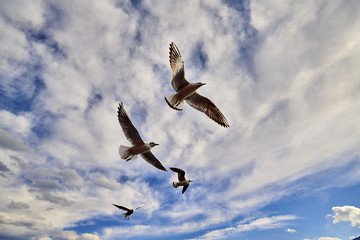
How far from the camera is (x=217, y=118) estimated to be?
1409cm

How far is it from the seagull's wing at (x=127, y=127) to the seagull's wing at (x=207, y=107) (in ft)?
13.2

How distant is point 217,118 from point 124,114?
6.11 metres

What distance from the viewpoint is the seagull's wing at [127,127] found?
45.3ft

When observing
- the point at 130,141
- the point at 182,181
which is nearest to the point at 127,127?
the point at 130,141

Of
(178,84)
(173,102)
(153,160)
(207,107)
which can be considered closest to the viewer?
(178,84)

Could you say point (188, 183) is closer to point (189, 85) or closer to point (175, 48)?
point (189, 85)

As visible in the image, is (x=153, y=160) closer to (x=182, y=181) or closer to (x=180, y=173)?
(x=180, y=173)

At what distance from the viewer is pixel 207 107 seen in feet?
A: 46.5

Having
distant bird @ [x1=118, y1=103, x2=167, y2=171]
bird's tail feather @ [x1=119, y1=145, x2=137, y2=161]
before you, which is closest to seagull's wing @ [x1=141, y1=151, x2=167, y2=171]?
distant bird @ [x1=118, y1=103, x2=167, y2=171]

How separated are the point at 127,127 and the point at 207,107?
5.45 m

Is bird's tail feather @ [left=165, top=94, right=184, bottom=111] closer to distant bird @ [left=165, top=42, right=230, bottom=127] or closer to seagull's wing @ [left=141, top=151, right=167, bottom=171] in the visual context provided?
distant bird @ [left=165, top=42, right=230, bottom=127]

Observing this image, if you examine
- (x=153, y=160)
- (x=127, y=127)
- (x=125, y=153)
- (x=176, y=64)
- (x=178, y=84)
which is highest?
(x=176, y=64)

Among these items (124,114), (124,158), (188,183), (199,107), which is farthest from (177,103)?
(188,183)

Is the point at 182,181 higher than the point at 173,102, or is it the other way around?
the point at 173,102
